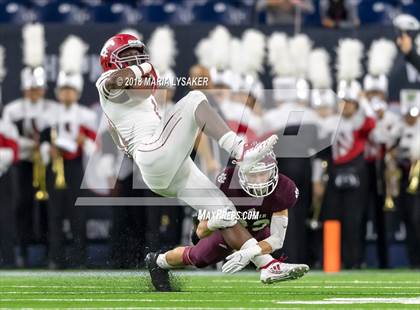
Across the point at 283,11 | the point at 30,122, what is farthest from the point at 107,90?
the point at 283,11

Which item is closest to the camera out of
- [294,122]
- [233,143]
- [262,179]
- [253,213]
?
[233,143]

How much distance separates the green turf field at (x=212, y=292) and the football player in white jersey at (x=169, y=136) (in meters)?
0.43

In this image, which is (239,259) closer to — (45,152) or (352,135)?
(352,135)

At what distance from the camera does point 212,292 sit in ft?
24.5

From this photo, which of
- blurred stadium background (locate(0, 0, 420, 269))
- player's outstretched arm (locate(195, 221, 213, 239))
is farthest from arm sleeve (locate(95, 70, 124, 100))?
blurred stadium background (locate(0, 0, 420, 269))

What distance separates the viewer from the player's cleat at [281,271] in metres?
6.82

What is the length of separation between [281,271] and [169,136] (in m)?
1.07

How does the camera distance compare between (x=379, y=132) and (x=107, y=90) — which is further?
(x=379, y=132)

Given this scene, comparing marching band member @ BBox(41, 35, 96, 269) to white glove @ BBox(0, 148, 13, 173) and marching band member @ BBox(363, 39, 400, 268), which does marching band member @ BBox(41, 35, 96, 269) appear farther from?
marching band member @ BBox(363, 39, 400, 268)

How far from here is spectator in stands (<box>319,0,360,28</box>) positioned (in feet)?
38.5

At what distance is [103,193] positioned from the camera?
11.1 metres

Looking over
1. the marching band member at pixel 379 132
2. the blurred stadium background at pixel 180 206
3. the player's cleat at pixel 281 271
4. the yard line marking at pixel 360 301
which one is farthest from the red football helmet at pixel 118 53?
the marching band member at pixel 379 132

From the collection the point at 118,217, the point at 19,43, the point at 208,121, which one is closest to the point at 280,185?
the point at 208,121

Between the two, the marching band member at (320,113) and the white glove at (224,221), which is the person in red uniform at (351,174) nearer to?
the marching band member at (320,113)
